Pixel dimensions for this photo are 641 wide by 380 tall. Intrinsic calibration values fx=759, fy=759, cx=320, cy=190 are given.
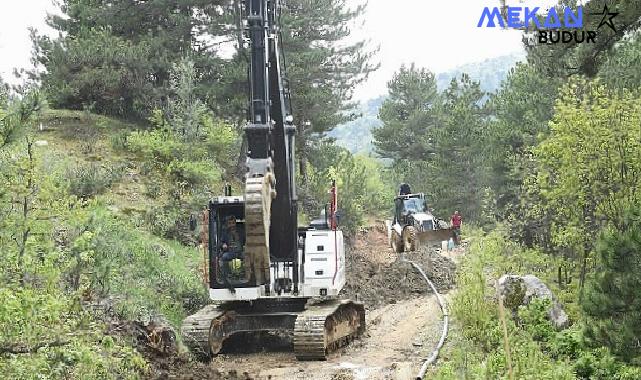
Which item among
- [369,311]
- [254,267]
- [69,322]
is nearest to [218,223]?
[254,267]

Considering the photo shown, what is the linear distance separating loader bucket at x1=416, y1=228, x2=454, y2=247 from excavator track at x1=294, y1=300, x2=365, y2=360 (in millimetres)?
14577

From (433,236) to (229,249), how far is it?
1796 cm

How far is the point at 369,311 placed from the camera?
21766 mm

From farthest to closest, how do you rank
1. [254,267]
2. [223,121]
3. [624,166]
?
[223,121] < [624,166] < [254,267]

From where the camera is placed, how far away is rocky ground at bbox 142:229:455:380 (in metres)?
12.5

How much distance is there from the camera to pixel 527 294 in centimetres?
1523

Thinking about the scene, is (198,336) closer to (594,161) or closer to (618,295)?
(618,295)

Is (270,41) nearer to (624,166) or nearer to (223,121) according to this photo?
(624,166)

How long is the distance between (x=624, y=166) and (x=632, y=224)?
592 centimetres

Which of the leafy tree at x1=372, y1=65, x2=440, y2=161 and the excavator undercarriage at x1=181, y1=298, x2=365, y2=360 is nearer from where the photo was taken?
the excavator undercarriage at x1=181, y1=298, x2=365, y2=360

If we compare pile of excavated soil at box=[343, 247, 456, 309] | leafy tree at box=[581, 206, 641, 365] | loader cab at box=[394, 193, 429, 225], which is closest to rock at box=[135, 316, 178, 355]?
leafy tree at box=[581, 206, 641, 365]

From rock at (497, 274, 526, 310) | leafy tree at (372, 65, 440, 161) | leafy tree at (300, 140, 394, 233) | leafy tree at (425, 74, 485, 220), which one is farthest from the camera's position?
leafy tree at (372, 65, 440, 161)

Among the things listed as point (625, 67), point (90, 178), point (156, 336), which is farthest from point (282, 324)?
point (625, 67)

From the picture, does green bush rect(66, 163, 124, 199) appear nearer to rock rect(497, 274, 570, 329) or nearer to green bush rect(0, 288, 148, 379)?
rock rect(497, 274, 570, 329)
